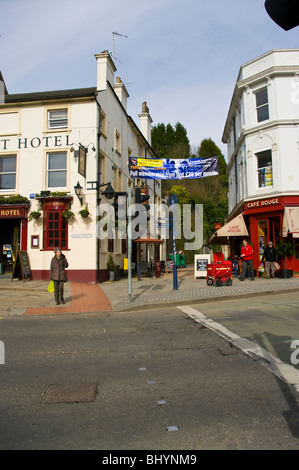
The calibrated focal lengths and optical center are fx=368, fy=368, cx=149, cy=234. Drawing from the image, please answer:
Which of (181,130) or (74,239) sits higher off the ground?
(181,130)

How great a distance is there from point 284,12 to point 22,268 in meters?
16.3

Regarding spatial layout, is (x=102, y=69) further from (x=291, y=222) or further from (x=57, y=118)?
(x=291, y=222)

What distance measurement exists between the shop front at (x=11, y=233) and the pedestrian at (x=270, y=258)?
1144 centimetres

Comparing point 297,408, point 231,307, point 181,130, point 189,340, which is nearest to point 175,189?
point 181,130

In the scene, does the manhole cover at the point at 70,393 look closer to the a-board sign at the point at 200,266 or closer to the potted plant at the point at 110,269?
the potted plant at the point at 110,269

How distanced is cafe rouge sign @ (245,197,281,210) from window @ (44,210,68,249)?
9639 mm

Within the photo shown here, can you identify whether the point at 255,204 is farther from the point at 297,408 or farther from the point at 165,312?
the point at 297,408

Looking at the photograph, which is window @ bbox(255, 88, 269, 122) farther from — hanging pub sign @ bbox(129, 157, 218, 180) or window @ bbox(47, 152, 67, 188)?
window @ bbox(47, 152, 67, 188)

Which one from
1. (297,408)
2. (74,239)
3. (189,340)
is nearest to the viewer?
(297,408)

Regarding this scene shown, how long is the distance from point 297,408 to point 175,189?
145ft

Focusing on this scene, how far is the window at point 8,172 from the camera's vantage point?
18.7 m

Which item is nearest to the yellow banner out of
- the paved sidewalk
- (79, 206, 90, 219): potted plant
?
(79, 206, 90, 219): potted plant

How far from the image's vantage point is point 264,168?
19.3 m

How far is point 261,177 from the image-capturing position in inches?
768
